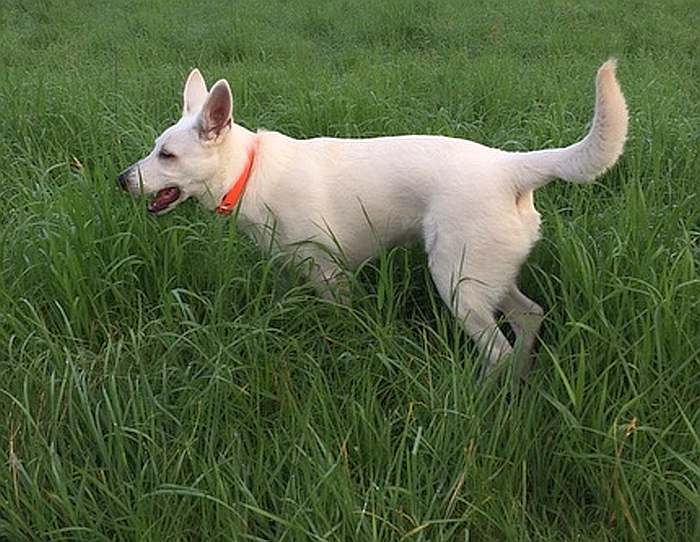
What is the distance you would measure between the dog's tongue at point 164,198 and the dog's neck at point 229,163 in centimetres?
11

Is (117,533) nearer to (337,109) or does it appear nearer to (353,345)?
(353,345)

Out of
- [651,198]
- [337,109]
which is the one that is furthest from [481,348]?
[337,109]

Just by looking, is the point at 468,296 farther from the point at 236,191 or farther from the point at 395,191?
the point at 236,191

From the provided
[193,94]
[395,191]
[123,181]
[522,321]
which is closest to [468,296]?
[522,321]

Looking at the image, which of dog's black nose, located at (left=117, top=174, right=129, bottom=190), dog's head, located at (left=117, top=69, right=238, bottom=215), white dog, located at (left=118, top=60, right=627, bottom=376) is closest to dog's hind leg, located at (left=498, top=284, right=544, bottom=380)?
white dog, located at (left=118, top=60, right=627, bottom=376)

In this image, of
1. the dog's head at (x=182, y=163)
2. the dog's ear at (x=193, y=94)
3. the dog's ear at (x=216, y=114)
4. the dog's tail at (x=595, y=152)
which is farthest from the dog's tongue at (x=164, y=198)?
the dog's tail at (x=595, y=152)

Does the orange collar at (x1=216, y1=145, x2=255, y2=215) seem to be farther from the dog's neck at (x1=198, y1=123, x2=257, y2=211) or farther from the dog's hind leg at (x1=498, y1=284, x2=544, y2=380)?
the dog's hind leg at (x1=498, y1=284, x2=544, y2=380)

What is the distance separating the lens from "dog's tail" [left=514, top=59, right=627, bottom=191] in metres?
2.29

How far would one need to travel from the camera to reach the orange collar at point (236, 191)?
2.77 m

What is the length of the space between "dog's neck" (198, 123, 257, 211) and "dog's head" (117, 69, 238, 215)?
0.7 inches

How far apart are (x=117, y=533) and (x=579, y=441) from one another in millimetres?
1101

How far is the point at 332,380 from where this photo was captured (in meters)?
2.22

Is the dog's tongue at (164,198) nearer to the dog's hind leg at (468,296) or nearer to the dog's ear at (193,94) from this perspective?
the dog's ear at (193,94)

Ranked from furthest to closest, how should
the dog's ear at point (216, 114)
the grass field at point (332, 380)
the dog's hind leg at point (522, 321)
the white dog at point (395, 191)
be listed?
the dog's ear at point (216, 114)
the white dog at point (395, 191)
the dog's hind leg at point (522, 321)
the grass field at point (332, 380)
